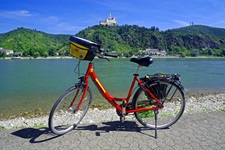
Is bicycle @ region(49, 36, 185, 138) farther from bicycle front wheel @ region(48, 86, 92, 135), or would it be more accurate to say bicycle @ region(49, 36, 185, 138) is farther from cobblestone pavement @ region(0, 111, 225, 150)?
cobblestone pavement @ region(0, 111, 225, 150)

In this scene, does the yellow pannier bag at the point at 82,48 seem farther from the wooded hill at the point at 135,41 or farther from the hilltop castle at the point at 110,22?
the hilltop castle at the point at 110,22

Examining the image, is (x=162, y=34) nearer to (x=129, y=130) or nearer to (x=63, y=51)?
(x=63, y=51)

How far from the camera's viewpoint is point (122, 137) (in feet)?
12.0

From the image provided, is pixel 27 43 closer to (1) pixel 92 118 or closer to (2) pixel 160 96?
(1) pixel 92 118

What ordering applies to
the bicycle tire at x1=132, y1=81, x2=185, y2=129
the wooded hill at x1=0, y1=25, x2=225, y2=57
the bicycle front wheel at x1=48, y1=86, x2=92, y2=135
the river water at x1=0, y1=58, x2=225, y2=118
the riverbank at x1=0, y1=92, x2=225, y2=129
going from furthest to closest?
the wooded hill at x1=0, y1=25, x2=225, y2=57 → the river water at x1=0, y1=58, x2=225, y2=118 → the riverbank at x1=0, y1=92, x2=225, y2=129 → the bicycle tire at x1=132, y1=81, x2=185, y2=129 → the bicycle front wheel at x1=48, y1=86, x2=92, y2=135

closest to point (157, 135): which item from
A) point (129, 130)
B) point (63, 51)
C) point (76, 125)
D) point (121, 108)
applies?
point (129, 130)

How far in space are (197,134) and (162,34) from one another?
547ft

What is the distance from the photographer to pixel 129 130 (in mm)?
3973

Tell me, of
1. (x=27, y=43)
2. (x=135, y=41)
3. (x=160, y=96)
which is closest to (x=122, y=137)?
(x=160, y=96)

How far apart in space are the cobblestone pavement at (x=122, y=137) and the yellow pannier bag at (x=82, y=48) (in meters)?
1.40

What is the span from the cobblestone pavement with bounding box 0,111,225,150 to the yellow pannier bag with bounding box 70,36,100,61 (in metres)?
1.40

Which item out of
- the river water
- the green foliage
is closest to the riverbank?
the river water

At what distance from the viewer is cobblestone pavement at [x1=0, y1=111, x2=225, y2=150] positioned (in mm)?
3326

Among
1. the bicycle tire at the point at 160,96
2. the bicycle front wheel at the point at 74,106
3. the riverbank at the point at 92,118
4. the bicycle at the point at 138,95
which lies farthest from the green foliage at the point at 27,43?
the bicycle tire at the point at 160,96
